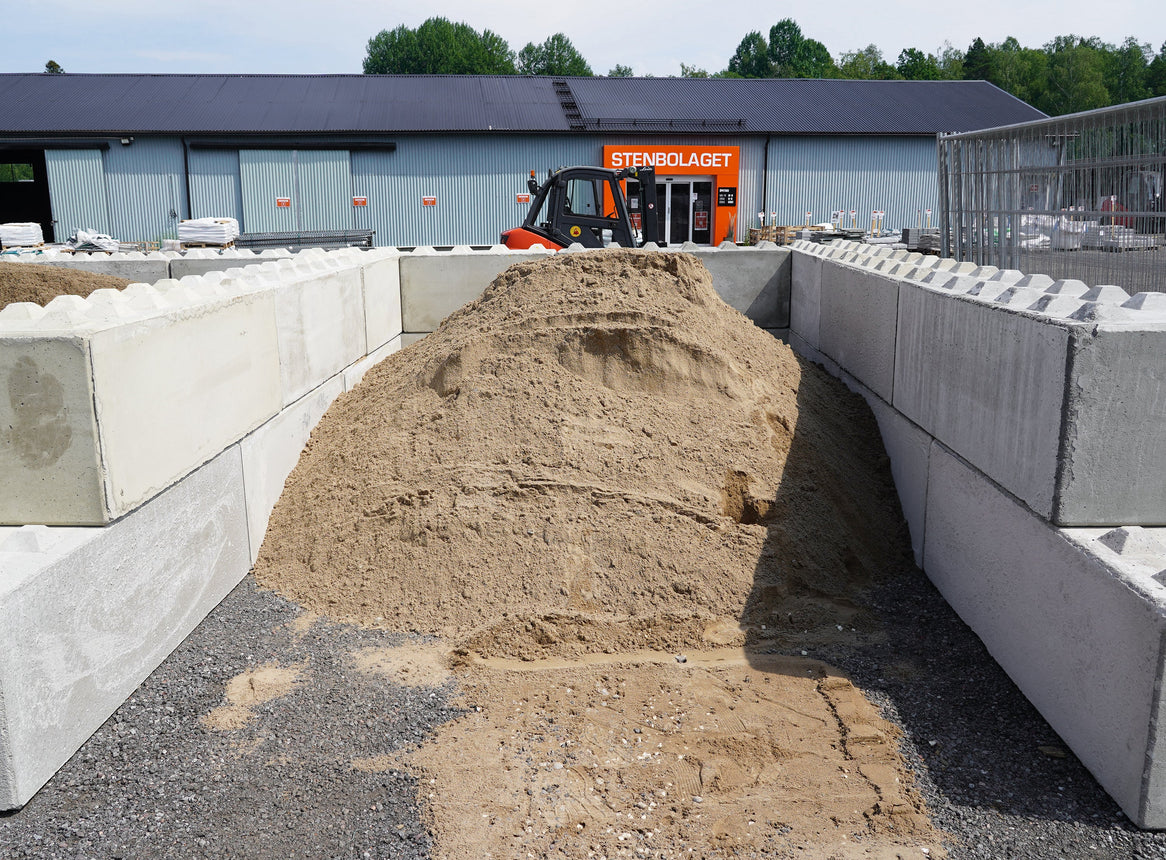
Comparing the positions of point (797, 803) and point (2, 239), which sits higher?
point (2, 239)

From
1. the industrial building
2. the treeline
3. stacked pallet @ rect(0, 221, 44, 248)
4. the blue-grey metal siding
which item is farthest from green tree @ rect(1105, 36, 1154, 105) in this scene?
stacked pallet @ rect(0, 221, 44, 248)

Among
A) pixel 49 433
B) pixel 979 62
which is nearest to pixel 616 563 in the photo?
pixel 49 433

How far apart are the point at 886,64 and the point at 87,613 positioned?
8570cm

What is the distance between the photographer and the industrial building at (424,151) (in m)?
24.3

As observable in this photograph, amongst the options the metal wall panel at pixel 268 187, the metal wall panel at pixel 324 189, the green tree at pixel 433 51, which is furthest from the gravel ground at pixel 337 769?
the green tree at pixel 433 51

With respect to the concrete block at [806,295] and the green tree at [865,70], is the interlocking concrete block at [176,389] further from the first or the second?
the green tree at [865,70]

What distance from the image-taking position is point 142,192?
79.9ft

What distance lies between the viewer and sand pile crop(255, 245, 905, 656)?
475cm

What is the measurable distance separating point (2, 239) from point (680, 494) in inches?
774

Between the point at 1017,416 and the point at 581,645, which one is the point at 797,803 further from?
the point at 1017,416

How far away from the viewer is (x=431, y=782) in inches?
132

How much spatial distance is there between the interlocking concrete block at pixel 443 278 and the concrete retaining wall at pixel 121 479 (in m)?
3.12

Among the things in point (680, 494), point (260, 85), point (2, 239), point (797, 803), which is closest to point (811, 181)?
point (260, 85)

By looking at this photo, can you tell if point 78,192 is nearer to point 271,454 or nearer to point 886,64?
point 271,454
